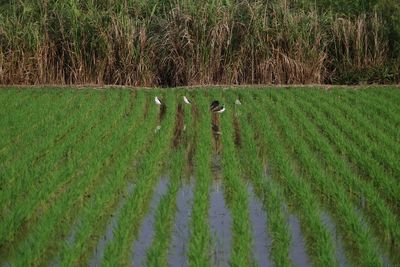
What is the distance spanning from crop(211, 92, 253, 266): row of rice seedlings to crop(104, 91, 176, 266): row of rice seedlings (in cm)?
64

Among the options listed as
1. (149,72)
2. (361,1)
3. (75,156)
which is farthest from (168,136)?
(361,1)

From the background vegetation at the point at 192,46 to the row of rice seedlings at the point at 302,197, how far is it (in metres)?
4.60

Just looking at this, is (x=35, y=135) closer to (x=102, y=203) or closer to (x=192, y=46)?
(x=102, y=203)

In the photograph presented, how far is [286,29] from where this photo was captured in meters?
13.2

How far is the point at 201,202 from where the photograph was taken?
18.2ft

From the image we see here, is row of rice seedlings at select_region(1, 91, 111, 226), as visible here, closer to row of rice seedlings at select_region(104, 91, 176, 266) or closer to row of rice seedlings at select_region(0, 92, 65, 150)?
row of rice seedlings at select_region(0, 92, 65, 150)

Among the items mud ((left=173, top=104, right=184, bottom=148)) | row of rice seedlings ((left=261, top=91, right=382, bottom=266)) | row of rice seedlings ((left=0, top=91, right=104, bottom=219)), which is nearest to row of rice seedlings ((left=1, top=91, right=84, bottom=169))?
row of rice seedlings ((left=0, top=91, right=104, bottom=219))

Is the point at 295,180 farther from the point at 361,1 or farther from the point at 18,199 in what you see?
the point at 361,1

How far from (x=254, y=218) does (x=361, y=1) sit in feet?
32.9

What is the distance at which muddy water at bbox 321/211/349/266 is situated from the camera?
14.9 ft

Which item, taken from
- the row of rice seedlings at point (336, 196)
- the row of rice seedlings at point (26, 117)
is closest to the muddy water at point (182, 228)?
the row of rice seedlings at point (336, 196)

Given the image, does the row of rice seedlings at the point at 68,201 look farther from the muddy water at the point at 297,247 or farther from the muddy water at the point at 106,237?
the muddy water at the point at 297,247

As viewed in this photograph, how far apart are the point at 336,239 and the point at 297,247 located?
32 centimetres

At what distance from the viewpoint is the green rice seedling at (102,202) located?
4547 millimetres
